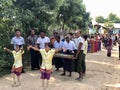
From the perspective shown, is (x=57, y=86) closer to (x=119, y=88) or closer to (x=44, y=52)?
(x=44, y=52)

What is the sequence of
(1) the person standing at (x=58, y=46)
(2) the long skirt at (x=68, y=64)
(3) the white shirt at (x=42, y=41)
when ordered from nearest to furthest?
(2) the long skirt at (x=68, y=64)
(3) the white shirt at (x=42, y=41)
(1) the person standing at (x=58, y=46)

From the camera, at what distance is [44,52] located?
35.3 ft

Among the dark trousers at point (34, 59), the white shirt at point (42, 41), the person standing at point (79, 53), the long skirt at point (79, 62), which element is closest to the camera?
the person standing at point (79, 53)

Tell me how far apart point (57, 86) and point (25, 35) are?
6813 mm

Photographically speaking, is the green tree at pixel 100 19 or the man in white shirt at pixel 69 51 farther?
the green tree at pixel 100 19

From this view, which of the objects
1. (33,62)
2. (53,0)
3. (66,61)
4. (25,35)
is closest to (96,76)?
(66,61)

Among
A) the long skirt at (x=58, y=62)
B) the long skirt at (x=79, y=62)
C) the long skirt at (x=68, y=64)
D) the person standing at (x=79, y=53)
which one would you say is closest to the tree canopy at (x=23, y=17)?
the long skirt at (x=58, y=62)

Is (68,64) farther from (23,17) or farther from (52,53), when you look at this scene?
(23,17)

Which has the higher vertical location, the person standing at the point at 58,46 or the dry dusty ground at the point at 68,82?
the person standing at the point at 58,46

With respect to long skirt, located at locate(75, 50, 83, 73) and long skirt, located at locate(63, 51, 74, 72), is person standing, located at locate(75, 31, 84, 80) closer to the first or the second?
long skirt, located at locate(75, 50, 83, 73)

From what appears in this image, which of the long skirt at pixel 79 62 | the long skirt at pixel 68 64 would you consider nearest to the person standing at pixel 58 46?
the long skirt at pixel 68 64

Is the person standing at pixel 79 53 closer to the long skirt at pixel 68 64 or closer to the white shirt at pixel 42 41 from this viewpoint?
the long skirt at pixel 68 64

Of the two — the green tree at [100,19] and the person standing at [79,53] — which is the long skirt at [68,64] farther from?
the green tree at [100,19]

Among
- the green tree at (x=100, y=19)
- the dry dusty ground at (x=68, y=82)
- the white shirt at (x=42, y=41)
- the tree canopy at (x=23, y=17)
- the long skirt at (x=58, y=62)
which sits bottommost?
the dry dusty ground at (x=68, y=82)
